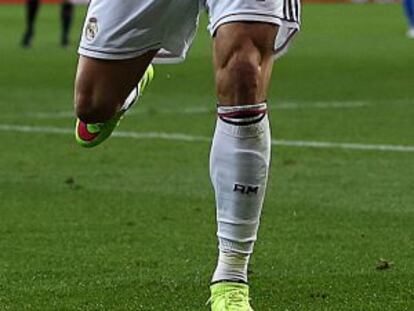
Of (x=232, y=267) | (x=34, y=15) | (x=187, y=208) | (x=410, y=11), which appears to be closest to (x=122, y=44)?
(x=232, y=267)

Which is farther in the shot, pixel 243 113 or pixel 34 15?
pixel 34 15

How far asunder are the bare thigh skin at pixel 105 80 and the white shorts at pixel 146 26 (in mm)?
51

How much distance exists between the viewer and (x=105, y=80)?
19.7 ft

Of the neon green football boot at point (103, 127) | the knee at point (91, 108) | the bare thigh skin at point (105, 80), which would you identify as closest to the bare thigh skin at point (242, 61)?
the bare thigh skin at point (105, 80)

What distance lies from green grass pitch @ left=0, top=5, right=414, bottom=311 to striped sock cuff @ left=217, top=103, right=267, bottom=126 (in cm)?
78

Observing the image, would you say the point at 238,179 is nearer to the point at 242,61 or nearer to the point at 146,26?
the point at 242,61

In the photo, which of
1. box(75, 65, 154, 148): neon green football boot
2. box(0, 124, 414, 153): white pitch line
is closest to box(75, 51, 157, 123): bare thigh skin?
box(75, 65, 154, 148): neon green football boot

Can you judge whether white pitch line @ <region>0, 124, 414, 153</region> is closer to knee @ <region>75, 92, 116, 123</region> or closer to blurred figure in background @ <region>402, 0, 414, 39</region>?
knee @ <region>75, 92, 116, 123</region>

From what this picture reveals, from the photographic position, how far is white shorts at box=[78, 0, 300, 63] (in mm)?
5508

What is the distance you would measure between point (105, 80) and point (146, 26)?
0.35m

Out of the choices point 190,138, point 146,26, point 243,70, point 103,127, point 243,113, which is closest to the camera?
point 243,70

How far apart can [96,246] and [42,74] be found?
14.1 meters

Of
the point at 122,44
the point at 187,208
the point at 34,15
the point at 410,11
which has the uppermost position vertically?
the point at 122,44

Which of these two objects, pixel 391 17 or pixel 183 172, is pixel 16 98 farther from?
pixel 391 17
